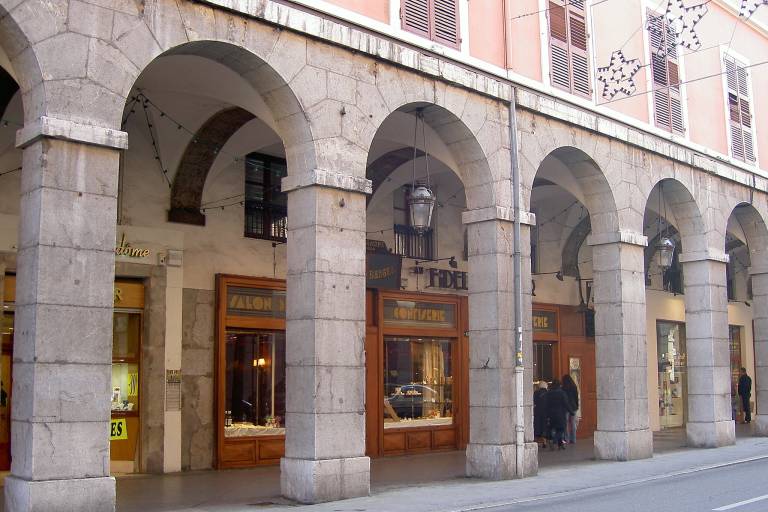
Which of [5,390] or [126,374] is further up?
[126,374]

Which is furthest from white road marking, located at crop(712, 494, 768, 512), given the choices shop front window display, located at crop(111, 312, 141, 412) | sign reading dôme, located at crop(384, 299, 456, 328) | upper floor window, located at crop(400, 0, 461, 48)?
shop front window display, located at crop(111, 312, 141, 412)

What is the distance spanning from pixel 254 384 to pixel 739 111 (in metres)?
13.5

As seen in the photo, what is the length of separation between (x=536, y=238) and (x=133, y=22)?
14.4 m

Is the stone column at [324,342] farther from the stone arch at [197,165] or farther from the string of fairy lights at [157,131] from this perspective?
the string of fairy lights at [157,131]

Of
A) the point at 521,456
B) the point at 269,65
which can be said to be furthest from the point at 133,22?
the point at 521,456

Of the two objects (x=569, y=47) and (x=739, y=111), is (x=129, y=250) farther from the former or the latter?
(x=739, y=111)

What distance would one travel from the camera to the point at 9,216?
44.4ft

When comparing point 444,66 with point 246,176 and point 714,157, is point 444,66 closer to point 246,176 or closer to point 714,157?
point 246,176

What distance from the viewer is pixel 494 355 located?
14367 millimetres

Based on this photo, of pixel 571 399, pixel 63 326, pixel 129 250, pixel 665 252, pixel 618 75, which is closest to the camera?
pixel 63 326

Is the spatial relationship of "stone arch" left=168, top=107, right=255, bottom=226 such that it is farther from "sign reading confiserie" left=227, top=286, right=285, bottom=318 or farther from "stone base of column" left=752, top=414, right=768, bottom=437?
"stone base of column" left=752, top=414, right=768, bottom=437

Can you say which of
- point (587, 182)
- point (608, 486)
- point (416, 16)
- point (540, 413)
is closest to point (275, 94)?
point (416, 16)

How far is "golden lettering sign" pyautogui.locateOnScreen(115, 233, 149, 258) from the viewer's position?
14508mm

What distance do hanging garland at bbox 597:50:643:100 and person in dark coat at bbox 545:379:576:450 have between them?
21.1 ft
